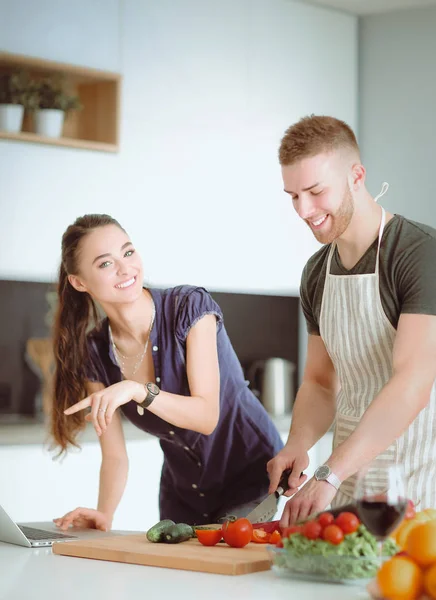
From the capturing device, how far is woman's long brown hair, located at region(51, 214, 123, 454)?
253 cm

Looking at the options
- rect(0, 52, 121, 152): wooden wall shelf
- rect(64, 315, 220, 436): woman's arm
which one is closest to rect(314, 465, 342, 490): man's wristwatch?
rect(64, 315, 220, 436): woman's arm

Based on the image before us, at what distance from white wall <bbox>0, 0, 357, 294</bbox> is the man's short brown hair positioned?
6.22 ft

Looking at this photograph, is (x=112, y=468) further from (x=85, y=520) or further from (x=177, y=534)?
(x=177, y=534)

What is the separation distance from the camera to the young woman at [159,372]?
242 cm

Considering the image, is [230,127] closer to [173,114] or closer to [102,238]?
[173,114]

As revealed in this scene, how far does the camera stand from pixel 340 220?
2.14 meters

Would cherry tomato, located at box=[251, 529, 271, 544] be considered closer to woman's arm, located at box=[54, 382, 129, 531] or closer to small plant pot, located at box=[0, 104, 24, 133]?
woman's arm, located at box=[54, 382, 129, 531]

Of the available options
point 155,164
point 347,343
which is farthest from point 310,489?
point 155,164

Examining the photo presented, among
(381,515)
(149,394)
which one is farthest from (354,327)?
(381,515)

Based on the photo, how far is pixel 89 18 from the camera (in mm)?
3979

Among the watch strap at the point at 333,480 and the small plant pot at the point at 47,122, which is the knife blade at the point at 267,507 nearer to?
the watch strap at the point at 333,480

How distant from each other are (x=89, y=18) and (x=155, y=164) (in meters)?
0.65

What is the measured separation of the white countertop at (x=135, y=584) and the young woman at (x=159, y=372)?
0.62 metres

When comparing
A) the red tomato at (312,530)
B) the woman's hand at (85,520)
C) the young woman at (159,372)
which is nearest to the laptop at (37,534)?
the woman's hand at (85,520)
